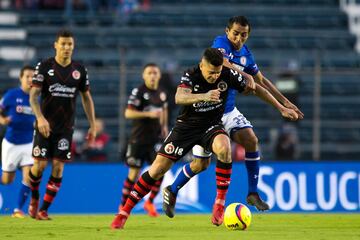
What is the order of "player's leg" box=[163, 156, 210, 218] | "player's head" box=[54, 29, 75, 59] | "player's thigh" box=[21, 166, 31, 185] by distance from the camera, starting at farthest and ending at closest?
"player's thigh" box=[21, 166, 31, 185], "player's head" box=[54, 29, 75, 59], "player's leg" box=[163, 156, 210, 218]

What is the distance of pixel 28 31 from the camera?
957 inches

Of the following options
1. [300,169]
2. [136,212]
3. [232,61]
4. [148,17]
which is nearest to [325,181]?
[300,169]

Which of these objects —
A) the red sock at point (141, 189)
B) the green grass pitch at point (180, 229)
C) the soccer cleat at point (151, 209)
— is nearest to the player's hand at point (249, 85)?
the red sock at point (141, 189)

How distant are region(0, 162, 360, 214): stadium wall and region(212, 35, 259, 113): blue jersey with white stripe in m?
5.53

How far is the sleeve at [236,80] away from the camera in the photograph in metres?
11.3

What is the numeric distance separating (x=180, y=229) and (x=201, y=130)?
4.37ft

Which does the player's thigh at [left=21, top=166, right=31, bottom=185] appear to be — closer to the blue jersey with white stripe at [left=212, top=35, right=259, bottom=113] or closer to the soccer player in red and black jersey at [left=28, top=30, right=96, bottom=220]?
the soccer player in red and black jersey at [left=28, top=30, right=96, bottom=220]

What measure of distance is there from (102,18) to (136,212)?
8.58m

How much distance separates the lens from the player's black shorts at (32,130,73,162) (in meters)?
13.3

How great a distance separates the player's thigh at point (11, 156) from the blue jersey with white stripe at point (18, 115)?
0.09 meters

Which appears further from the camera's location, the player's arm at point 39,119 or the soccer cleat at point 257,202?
the player's arm at point 39,119

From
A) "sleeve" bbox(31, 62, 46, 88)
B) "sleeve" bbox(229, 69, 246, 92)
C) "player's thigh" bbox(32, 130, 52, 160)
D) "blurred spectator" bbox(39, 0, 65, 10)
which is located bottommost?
"player's thigh" bbox(32, 130, 52, 160)

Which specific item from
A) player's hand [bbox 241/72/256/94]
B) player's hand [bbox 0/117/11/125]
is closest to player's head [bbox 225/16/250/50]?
player's hand [bbox 241/72/256/94]

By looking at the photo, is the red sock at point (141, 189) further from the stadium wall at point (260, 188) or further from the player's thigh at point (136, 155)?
the stadium wall at point (260, 188)
